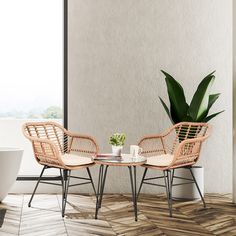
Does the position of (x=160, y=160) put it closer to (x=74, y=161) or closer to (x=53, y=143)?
(x=74, y=161)

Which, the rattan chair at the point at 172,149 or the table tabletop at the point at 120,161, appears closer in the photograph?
the table tabletop at the point at 120,161

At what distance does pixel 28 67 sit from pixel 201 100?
2.47 meters

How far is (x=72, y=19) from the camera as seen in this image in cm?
514

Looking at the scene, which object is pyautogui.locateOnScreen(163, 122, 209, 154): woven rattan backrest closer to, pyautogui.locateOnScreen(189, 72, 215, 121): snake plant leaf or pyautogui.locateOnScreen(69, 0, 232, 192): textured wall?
pyautogui.locateOnScreen(189, 72, 215, 121): snake plant leaf

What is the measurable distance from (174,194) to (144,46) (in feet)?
5.16

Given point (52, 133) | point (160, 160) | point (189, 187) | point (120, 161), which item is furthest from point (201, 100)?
point (52, 133)

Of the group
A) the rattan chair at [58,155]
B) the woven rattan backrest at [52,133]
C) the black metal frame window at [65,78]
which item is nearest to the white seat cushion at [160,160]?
the rattan chair at [58,155]

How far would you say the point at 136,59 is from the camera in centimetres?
519

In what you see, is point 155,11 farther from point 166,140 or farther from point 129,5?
point 166,140

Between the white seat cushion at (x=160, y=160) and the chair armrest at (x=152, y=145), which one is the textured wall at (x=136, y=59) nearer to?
the chair armrest at (x=152, y=145)

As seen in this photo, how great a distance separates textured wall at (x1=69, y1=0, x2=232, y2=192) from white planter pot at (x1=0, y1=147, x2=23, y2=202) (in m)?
0.83

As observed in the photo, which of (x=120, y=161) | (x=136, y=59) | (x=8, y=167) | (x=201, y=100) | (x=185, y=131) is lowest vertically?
(x=8, y=167)

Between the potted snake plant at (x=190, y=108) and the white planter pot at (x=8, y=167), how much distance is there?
1.47 meters

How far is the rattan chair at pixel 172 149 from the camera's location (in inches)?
165
